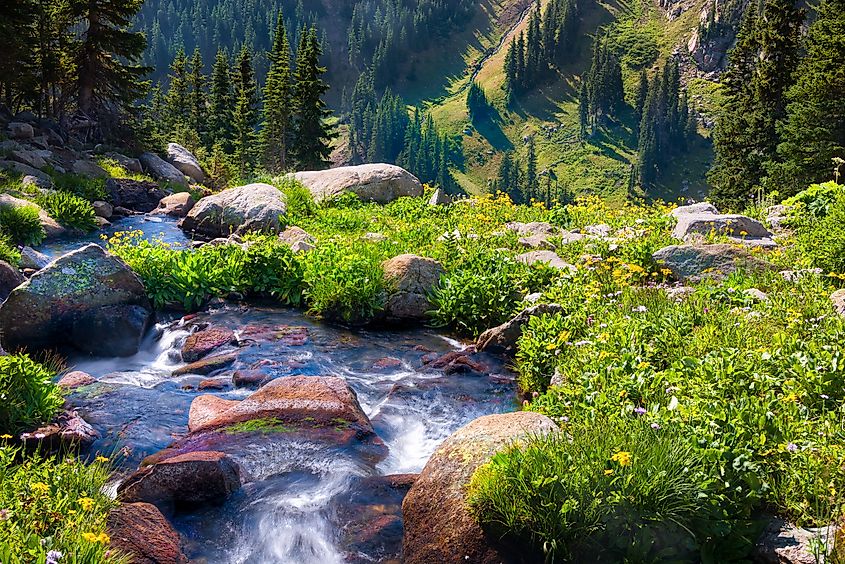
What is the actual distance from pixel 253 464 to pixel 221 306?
689 centimetres

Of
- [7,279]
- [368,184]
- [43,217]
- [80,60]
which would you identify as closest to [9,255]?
[7,279]

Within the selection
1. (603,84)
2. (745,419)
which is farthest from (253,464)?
(603,84)

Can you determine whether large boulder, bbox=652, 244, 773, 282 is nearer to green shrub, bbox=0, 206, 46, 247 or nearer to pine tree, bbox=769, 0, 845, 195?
green shrub, bbox=0, 206, 46, 247

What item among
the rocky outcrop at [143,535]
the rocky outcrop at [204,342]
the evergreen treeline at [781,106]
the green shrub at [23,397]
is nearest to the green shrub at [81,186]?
the rocky outcrop at [204,342]

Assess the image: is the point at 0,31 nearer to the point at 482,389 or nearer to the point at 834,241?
the point at 482,389

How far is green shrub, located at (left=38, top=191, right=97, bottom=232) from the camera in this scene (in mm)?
20609

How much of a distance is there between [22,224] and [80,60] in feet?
70.5

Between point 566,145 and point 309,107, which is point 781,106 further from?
point 566,145

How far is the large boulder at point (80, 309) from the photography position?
10273 mm

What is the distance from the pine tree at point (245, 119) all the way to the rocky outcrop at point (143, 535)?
171 ft

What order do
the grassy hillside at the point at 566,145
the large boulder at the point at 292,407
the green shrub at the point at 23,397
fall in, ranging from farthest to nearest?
the grassy hillside at the point at 566,145, the large boulder at the point at 292,407, the green shrub at the point at 23,397

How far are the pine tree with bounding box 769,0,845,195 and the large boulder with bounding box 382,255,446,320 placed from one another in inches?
898

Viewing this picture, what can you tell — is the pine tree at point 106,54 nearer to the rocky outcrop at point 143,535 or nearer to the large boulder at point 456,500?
the rocky outcrop at point 143,535

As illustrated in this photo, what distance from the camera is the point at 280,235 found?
17203 mm
